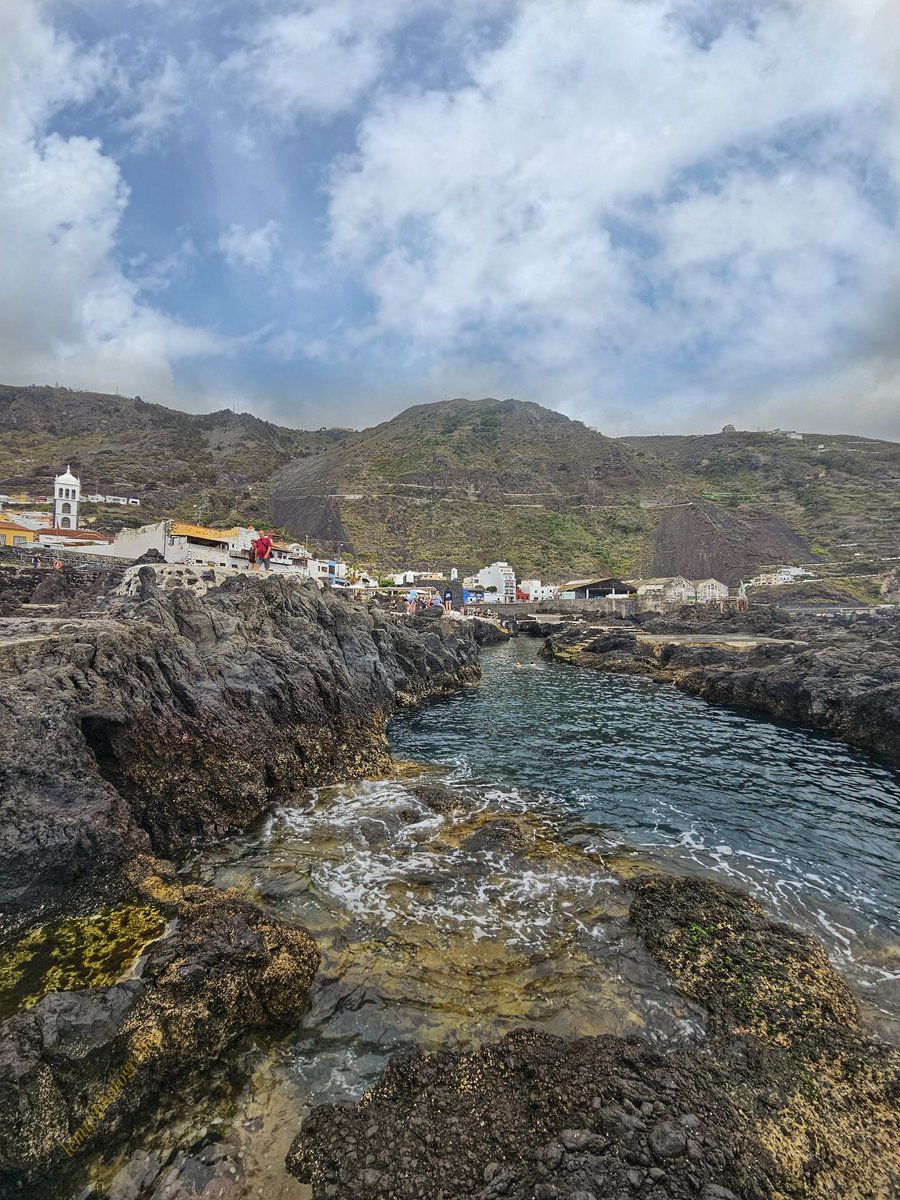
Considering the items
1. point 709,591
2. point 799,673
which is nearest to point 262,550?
point 799,673

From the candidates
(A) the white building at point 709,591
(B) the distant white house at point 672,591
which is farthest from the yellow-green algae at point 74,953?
(A) the white building at point 709,591

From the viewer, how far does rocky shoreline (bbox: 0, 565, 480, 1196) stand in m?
6.00

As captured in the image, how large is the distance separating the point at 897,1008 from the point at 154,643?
2063 centimetres

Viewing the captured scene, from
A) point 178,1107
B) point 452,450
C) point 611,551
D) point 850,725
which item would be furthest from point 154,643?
point 452,450

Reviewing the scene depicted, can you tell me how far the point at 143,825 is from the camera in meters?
12.7

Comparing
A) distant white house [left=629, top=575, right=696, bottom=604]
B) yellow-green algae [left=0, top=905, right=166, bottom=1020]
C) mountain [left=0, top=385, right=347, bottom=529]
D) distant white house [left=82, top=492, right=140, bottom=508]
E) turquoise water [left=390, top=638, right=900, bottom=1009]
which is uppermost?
mountain [left=0, top=385, right=347, bottom=529]

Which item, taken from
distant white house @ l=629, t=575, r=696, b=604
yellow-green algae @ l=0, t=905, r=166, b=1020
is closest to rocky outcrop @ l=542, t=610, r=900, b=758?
yellow-green algae @ l=0, t=905, r=166, b=1020

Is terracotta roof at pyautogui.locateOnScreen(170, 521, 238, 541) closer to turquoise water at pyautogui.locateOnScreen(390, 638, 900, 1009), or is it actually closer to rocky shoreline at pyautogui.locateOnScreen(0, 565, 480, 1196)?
rocky shoreline at pyautogui.locateOnScreen(0, 565, 480, 1196)

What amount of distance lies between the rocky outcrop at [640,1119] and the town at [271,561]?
43595 mm

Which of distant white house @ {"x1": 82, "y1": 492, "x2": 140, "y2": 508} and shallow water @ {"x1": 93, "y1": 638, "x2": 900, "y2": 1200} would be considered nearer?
shallow water @ {"x1": 93, "y1": 638, "x2": 900, "y2": 1200}

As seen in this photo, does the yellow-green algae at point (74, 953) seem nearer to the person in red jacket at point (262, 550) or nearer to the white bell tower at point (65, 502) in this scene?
the person in red jacket at point (262, 550)

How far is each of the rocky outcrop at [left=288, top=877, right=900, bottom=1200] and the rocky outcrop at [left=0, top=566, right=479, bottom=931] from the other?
25.5 ft

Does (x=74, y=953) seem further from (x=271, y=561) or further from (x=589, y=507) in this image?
(x=589, y=507)

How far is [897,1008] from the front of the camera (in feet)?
27.0
